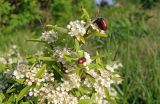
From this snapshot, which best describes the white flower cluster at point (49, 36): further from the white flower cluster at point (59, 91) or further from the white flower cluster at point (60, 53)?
the white flower cluster at point (59, 91)

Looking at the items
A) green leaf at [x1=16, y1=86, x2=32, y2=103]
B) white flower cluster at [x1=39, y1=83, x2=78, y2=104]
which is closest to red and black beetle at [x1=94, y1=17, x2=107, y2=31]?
white flower cluster at [x1=39, y1=83, x2=78, y2=104]

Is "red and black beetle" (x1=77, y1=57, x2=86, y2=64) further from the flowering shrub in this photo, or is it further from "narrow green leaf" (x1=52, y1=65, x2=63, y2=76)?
"narrow green leaf" (x1=52, y1=65, x2=63, y2=76)

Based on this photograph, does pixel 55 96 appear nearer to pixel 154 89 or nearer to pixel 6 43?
pixel 154 89

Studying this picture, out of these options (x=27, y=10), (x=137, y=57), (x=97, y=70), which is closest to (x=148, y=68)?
(x=137, y=57)

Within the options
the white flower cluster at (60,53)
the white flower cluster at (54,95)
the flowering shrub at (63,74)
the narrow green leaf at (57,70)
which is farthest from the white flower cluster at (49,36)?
the white flower cluster at (54,95)

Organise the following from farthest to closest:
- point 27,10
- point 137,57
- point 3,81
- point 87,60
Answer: point 27,10 → point 137,57 → point 3,81 → point 87,60

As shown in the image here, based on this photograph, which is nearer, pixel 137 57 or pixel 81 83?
pixel 81 83

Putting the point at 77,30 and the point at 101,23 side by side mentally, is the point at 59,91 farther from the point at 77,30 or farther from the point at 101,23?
the point at 101,23
